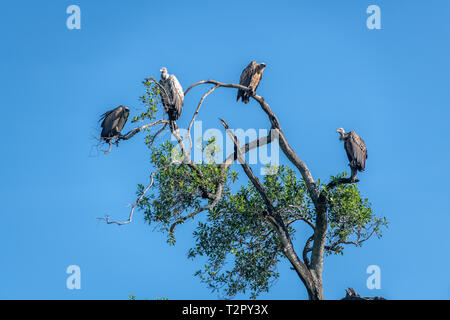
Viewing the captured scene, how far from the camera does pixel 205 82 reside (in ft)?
50.0

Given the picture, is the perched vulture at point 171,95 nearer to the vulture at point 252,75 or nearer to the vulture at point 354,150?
the vulture at point 252,75

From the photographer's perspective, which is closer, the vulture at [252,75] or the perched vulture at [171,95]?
the perched vulture at [171,95]

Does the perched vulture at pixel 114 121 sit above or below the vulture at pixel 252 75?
below

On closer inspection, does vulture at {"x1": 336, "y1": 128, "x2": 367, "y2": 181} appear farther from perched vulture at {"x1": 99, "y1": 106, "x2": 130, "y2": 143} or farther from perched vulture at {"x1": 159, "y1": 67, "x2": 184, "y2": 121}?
perched vulture at {"x1": 99, "y1": 106, "x2": 130, "y2": 143}

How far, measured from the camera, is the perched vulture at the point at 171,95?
16828mm

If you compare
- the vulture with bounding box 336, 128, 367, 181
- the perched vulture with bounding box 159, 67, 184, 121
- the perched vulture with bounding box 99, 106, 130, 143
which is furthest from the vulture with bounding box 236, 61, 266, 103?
the perched vulture with bounding box 99, 106, 130, 143

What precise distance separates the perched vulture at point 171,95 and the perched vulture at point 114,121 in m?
1.19

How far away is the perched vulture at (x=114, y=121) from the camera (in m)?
17.1

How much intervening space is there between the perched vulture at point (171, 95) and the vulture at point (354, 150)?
153 inches

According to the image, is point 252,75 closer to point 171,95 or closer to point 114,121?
point 171,95

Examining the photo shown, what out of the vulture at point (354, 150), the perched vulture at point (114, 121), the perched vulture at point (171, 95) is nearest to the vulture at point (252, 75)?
the perched vulture at point (171, 95)

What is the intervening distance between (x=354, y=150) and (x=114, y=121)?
5.74 m
